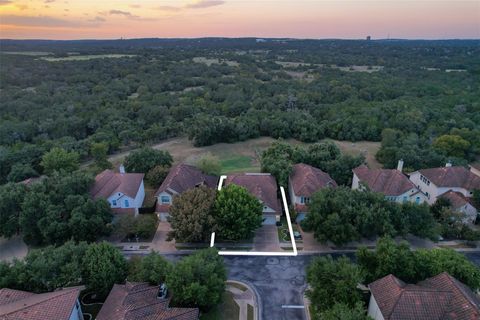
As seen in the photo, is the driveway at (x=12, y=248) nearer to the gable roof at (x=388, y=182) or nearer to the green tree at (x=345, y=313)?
the green tree at (x=345, y=313)

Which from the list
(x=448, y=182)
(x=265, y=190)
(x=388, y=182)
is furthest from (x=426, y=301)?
(x=448, y=182)

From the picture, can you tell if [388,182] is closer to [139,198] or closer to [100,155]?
[139,198]

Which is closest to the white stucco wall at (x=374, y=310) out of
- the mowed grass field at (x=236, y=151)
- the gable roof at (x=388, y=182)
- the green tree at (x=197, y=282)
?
the green tree at (x=197, y=282)

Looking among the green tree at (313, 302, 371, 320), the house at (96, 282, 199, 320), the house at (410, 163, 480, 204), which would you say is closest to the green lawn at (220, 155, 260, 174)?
the house at (410, 163, 480, 204)

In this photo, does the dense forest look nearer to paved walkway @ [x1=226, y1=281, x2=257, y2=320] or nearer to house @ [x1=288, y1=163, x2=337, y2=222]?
house @ [x1=288, y1=163, x2=337, y2=222]

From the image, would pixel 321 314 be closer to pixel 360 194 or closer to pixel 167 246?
pixel 360 194

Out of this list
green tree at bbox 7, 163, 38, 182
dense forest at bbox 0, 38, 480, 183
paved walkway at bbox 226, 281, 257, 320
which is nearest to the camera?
paved walkway at bbox 226, 281, 257, 320

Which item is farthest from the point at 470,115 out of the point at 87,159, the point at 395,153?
the point at 87,159
